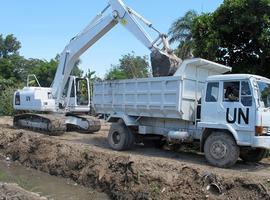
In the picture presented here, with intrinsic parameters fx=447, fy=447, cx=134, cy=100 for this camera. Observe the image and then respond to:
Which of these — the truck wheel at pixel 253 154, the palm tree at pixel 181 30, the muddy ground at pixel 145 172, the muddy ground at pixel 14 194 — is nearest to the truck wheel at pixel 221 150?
the muddy ground at pixel 145 172

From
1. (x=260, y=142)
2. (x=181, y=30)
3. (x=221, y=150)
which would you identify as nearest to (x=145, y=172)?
(x=221, y=150)

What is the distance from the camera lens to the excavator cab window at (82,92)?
20438 mm

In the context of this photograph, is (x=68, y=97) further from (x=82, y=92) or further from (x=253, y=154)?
(x=253, y=154)

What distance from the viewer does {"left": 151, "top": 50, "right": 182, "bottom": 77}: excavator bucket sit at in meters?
14.8

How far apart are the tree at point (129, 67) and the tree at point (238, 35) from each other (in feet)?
97.6

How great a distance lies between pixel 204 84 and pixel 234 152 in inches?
99.8

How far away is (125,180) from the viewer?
11227 millimetres

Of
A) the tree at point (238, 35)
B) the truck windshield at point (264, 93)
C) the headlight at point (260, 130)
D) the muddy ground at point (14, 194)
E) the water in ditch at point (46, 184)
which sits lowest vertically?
the water in ditch at point (46, 184)

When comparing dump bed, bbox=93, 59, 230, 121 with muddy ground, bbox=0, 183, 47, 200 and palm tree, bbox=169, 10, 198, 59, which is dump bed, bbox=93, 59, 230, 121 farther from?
palm tree, bbox=169, 10, 198, 59

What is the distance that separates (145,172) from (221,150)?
7.89 ft

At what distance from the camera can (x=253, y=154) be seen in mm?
13211

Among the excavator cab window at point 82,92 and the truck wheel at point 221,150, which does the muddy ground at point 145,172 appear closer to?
the truck wheel at point 221,150

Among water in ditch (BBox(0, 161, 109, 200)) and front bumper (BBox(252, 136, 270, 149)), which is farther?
front bumper (BBox(252, 136, 270, 149))

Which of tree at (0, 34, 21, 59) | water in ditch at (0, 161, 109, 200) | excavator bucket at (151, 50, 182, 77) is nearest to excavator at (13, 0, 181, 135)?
excavator bucket at (151, 50, 182, 77)
